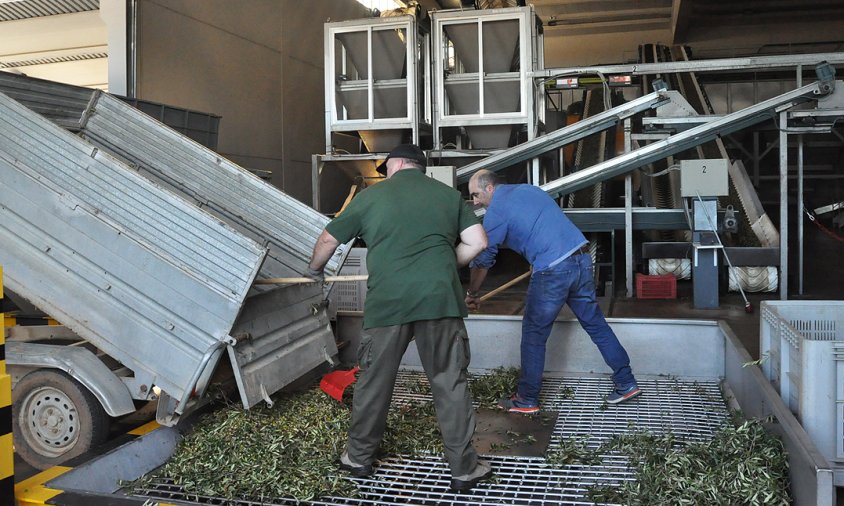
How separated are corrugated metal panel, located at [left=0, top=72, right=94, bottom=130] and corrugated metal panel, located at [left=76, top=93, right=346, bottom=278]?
0.10 metres

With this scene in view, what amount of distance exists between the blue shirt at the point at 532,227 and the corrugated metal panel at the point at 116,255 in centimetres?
168

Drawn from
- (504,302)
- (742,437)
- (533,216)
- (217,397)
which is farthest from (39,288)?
(504,302)

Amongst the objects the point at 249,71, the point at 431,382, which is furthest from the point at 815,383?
the point at 249,71

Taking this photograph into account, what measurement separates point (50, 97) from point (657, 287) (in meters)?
5.67

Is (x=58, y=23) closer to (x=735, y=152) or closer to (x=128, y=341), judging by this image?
(x=128, y=341)

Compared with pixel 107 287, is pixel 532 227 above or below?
above

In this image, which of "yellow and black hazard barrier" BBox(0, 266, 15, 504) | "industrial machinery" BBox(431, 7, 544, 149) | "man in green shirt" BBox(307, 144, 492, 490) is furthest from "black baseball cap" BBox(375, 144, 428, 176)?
"industrial machinery" BBox(431, 7, 544, 149)

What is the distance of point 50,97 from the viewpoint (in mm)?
4836

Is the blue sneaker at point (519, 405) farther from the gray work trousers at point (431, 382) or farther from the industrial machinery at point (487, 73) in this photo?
the industrial machinery at point (487, 73)

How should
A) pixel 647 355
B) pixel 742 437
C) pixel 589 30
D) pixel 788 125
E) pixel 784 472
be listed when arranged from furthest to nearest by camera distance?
1. pixel 589 30
2. pixel 788 125
3. pixel 647 355
4. pixel 742 437
5. pixel 784 472

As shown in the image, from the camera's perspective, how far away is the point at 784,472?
3.23 meters

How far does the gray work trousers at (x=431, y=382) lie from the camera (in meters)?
3.50

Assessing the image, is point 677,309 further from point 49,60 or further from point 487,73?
point 49,60

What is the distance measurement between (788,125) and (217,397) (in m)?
6.18
